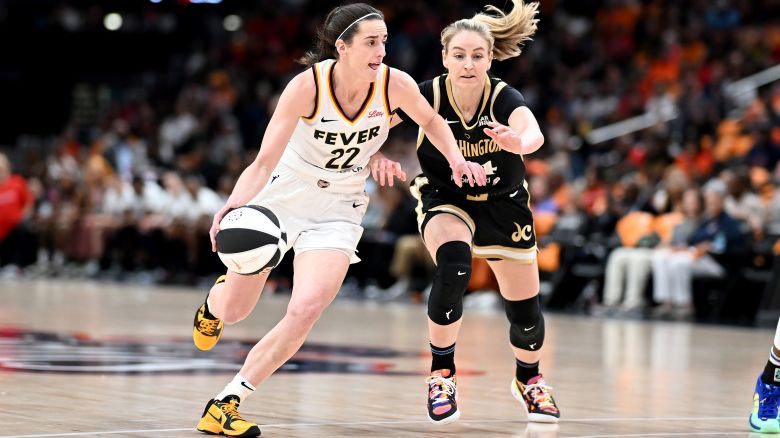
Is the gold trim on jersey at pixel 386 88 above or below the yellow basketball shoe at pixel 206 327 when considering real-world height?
above

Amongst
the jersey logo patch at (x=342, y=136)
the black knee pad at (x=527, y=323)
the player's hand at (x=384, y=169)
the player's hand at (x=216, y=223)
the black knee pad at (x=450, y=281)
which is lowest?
the black knee pad at (x=527, y=323)

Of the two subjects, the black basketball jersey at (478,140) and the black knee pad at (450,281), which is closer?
the black knee pad at (450,281)

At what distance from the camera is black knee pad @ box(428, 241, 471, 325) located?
17.8 feet

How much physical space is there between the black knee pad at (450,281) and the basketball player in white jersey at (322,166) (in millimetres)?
293

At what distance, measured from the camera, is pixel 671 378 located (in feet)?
25.0

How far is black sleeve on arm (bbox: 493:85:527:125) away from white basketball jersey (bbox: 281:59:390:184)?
21.4 inches

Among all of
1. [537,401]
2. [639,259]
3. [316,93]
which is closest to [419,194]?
[316,93]

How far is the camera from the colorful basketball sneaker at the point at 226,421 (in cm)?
470

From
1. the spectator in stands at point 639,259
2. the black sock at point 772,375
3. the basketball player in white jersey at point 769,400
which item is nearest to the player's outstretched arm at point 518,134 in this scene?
the basketball player in white jersey at point 769,400

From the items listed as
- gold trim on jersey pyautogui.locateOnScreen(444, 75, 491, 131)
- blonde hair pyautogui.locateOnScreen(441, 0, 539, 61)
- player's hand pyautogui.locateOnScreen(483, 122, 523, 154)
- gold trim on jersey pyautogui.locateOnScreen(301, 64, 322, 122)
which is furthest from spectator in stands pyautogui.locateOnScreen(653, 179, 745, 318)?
gold trim on jersey pyautogui.locateOnScreen(301, 64, 322, 122)

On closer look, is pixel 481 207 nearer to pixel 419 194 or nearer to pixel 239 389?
pixel 419 194

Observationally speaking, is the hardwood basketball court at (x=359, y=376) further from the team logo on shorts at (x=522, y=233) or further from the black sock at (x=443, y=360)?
the team logo on shorts at (x=522, y=233)

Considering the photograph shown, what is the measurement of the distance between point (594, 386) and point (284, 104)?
2869 millimetres

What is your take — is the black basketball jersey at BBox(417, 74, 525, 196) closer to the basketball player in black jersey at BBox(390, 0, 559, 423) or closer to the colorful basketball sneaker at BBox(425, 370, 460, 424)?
the basketball player in black jersey at BBox(390, 0, 559, 423)
